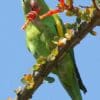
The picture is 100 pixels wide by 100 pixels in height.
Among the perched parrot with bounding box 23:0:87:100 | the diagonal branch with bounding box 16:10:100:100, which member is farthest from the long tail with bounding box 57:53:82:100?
the diagonal branch with bounding box 16:10:100:100

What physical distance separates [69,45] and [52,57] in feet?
0.61

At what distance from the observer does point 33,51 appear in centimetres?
448

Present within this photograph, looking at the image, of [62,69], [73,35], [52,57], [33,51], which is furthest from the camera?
[33,51]

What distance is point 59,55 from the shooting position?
193 cm

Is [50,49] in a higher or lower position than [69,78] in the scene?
higher

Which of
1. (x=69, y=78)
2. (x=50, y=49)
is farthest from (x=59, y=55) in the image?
(x=69, y=78)

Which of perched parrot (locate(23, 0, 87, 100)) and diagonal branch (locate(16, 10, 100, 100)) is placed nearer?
diagonal branch (locate(16, 10, 100, 100))

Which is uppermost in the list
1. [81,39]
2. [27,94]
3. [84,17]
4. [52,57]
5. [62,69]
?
[84,17]

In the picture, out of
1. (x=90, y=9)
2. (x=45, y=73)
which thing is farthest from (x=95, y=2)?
(x=45, y=73)

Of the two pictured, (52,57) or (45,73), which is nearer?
(52,57)

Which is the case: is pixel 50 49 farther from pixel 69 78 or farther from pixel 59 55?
pixel 59 55

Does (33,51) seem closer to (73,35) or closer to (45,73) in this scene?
(45,73)

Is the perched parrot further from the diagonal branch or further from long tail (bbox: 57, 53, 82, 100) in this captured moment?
the diagonal branch

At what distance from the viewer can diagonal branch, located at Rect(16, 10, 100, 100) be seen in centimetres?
172
